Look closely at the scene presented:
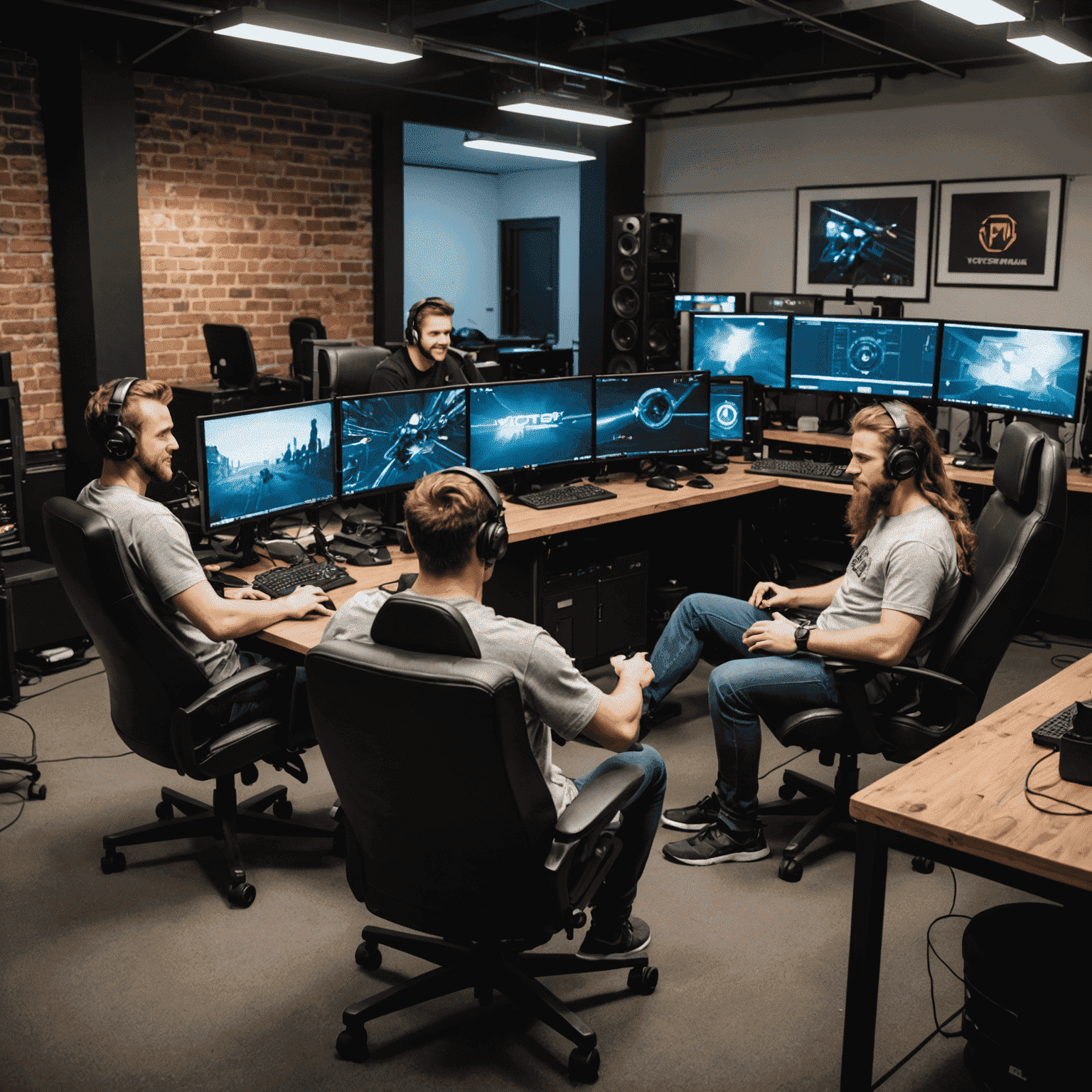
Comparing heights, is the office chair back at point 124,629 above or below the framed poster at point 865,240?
below

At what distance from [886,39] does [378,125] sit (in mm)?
3099

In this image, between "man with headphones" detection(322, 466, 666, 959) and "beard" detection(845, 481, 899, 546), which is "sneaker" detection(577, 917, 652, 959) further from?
"beard" detection(845, 481, 899, 546)

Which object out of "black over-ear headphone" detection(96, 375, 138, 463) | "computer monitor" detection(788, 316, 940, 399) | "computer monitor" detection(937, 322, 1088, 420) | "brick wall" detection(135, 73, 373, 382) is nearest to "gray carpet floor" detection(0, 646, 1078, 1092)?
"black over-ear headphone" detection(96, 375, 138, 463)

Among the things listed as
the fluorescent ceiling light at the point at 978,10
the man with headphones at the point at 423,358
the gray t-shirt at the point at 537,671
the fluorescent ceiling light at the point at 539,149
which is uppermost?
the fluorescent ceiling light at the point at 539,149

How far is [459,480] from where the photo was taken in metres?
1.92

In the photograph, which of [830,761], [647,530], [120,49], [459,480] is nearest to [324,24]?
[120,49]

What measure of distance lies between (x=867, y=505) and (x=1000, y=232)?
4519mm

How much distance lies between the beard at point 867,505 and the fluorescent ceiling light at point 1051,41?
2.75 metres

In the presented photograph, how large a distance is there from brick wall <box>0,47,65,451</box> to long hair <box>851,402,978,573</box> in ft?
13.9

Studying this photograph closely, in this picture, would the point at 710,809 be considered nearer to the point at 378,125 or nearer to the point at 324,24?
the point at 324,24

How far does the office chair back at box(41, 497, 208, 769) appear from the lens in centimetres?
232

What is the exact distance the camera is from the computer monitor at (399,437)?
3436 mm

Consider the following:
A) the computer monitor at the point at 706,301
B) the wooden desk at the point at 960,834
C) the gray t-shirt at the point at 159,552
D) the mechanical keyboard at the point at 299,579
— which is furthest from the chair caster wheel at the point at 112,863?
the computer monitor at the point at 706,301

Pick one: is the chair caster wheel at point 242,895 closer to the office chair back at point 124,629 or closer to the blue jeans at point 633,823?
the office chair back at point 124,629
